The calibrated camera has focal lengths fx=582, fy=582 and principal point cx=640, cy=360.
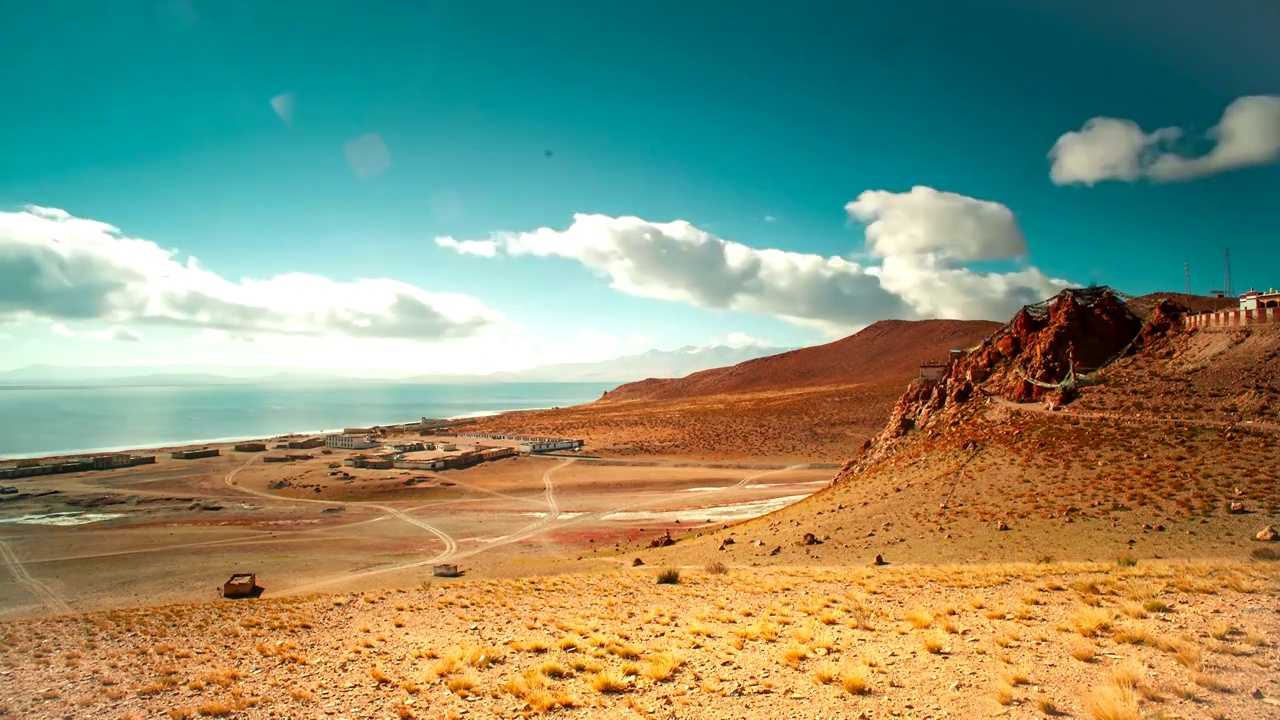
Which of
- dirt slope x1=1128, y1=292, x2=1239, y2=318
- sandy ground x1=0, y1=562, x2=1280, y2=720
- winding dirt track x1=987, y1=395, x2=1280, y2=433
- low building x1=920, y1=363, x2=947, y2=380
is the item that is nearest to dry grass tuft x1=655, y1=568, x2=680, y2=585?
sandy ground x1=0, y1=562, x2=1280, y2=720

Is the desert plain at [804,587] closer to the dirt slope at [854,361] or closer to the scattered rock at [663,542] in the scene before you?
the scattered rock at [663,542]

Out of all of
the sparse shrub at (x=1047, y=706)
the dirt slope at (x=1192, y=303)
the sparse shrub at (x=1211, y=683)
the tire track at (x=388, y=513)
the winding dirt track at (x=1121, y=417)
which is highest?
the dirt slope at (x=1192, y=303)

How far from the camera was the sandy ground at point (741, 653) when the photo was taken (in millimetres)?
6816

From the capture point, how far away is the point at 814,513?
2320 centimetres

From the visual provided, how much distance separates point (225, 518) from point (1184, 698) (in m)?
45.6

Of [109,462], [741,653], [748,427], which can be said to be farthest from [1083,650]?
[109,462]

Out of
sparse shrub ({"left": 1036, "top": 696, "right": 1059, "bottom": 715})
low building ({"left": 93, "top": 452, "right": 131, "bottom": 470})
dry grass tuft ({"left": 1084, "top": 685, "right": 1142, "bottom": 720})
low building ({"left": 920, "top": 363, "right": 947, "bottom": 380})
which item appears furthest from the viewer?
low building ({"left": 93, "top": 452, "right": 131, "bottom": 470})

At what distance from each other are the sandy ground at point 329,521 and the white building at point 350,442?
14674 mm

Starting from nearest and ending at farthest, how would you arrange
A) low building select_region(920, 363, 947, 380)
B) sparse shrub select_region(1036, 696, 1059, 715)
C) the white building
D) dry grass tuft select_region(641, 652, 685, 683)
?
sparse shrub select_region(1036, 696, 1059, 715) → dry grass tuft select_region(641, 652, 685, 683) → low building select_region(920, 363, 947, 380) → the white building

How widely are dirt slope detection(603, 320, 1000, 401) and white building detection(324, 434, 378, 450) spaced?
7210 centimetres


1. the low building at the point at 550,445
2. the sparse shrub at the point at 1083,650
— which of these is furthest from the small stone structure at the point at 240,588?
the low building at the point at 550,445

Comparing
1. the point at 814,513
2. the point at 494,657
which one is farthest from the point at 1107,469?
the point at 494,657

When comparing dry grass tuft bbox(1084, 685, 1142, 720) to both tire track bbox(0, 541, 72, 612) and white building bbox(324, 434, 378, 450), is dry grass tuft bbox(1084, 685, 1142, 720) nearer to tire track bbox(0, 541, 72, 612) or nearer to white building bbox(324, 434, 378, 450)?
tire track bbox(0, 541, 72, 612)

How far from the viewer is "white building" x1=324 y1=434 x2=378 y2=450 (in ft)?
243
